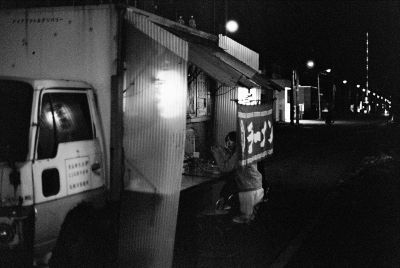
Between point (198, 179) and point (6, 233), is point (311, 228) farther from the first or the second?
point (6, 233)

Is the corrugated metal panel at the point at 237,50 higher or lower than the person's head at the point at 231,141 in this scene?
higher

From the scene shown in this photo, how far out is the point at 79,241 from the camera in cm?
584

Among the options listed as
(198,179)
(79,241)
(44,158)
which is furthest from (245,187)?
(44,158)

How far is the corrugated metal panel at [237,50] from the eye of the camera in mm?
10633

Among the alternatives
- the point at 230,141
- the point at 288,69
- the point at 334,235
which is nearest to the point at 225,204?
the point at 230,141

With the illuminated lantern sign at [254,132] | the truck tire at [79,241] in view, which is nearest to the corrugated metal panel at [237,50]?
the illuminated lantern sign at [254,132]

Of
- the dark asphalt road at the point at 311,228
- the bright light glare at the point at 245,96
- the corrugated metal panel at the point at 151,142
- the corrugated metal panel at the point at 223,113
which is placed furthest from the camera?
the bright light glare at the point at 245,96

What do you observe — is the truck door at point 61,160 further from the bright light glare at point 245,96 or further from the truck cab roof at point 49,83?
the bright light glare at point 245,96

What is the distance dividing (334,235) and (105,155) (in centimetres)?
442

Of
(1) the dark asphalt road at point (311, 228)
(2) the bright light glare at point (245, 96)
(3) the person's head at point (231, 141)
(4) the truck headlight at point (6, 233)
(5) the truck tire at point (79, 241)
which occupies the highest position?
(2) the bright light glare at point (245, 96)

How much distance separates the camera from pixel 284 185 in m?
13.6

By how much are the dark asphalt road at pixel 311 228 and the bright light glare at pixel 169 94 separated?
2.15m

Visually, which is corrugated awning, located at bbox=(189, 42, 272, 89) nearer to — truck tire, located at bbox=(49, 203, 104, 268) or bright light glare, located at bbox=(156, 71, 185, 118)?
bright light glare, located at bbox=(156, 71, 185, 118)

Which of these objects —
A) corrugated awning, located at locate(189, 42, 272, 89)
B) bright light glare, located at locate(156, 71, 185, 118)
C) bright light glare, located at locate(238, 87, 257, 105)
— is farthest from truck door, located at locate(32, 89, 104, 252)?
bright light glare, located at locate(238, 87, 257, 105)
